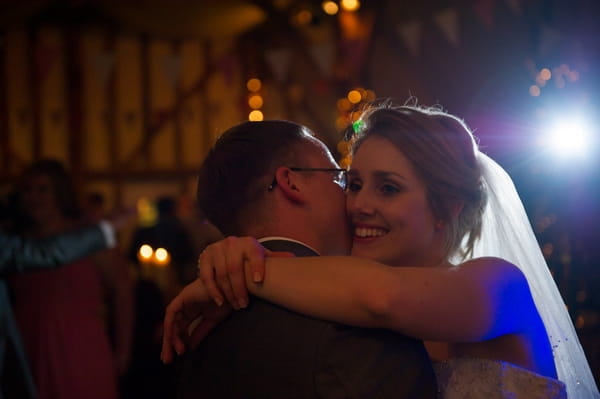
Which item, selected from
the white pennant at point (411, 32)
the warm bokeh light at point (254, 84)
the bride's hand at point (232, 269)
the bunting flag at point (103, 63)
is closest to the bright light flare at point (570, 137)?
the bride's hand at point (232, 269)

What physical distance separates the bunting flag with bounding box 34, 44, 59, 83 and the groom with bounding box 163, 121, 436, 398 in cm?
802

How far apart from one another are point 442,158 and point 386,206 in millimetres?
218

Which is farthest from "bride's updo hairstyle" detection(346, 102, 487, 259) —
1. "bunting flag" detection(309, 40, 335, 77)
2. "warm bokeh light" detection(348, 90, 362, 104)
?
"warm bokeh light" detection(348, 90, 362, 104)

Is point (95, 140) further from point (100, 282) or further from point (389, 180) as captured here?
→ point (389, 180)

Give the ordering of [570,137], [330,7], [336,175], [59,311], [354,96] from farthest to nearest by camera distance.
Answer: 1. [354,96]
2. [330,7]
3. [59,311]
4. [570,137]
5. [336,175]

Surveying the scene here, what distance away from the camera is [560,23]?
4.80 meters

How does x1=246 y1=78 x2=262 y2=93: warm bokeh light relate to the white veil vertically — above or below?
above

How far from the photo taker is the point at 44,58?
28.7 feet

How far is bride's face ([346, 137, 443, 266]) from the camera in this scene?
170cm

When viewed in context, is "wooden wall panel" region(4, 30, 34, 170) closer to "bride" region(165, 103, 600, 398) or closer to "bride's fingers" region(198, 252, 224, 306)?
"bride" region(165, 103, 600, 398)

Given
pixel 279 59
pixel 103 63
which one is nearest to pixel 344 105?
pixel 279 59

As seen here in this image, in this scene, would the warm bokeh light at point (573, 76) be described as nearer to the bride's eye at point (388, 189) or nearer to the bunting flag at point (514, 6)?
the bunting flag at point (514, 6)

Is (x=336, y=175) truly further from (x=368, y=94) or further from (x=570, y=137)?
(x=368, y=94)

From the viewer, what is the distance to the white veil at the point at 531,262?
188 centimetres
